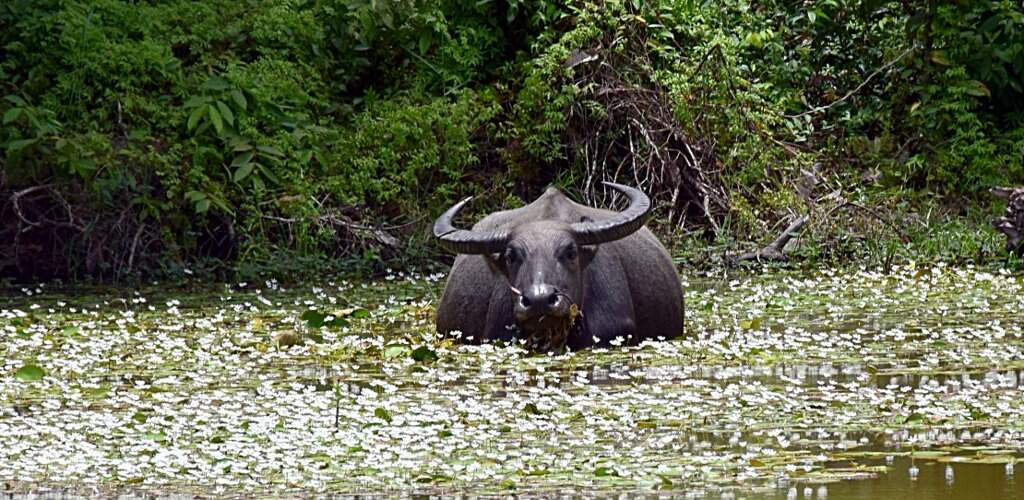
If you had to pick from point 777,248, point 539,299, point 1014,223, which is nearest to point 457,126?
point 777,248

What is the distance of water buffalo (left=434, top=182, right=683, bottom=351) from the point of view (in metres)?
9.67

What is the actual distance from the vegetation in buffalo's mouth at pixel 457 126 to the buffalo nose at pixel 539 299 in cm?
511

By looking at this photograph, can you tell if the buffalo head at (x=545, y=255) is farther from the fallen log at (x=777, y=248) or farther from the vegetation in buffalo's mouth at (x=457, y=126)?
the vegetation in buffalo's mouth at (x=457, y=126)

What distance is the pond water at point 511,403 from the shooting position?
233 inches

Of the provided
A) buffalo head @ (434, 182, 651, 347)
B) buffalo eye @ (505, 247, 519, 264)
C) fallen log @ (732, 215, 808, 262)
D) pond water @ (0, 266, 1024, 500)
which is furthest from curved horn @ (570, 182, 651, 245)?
fallen log @ (732, 215, 808, 262)

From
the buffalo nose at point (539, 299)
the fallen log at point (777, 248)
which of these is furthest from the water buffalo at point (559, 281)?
the fallen log at point (777, 248)

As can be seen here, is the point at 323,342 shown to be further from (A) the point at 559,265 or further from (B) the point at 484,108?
(B) the point at 484,108

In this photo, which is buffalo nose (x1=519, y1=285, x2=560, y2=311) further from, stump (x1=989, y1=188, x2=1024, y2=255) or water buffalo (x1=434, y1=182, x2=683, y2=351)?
stump (x1=989, y1=188, x2=1024, y2=255)

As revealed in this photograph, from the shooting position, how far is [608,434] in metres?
6.79

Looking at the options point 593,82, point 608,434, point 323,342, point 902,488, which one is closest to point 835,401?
point 608,434

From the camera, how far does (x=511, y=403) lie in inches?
301

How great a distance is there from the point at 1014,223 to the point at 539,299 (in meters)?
5.68

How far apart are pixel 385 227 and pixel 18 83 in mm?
3318

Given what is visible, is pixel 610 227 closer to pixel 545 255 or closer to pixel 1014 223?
pixel 545 255
